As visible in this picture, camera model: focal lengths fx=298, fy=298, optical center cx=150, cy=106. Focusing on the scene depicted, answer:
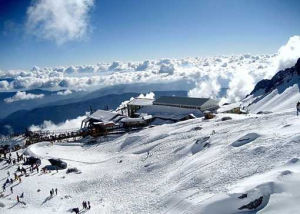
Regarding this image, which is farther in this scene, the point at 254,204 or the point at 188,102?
the point at 188,102

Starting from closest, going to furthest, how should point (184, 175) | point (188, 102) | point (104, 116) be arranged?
point (184, 175)
point (188, 102)
point (104, 116)

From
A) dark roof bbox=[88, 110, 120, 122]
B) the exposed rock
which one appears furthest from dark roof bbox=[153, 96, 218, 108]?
the exposed rock

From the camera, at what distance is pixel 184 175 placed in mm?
35375

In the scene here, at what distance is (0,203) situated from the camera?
38.3m

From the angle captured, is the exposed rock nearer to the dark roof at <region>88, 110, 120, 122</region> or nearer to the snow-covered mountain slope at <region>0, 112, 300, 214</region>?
the snow-covered mountain slope at <region>0, 112, 300, 214</region>

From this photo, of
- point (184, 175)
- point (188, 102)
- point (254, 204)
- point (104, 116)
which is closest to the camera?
point (254, 204)

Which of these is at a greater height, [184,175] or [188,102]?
[188,102]

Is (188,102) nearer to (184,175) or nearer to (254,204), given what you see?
(184,175)

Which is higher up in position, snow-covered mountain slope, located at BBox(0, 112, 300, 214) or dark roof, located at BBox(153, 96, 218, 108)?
dark roof, located at BBox(153, 96, 218, 108)

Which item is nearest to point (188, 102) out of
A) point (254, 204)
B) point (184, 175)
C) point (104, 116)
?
point (104, 116)

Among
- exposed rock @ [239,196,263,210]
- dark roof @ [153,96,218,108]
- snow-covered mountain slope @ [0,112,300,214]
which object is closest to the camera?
exposed rock @ [239,196,263,210]

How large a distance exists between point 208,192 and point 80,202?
696 inches

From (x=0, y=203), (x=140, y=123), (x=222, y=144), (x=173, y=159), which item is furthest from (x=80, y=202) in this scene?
(x=140, y=123)

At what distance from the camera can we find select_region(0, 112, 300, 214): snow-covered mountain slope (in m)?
24.0
